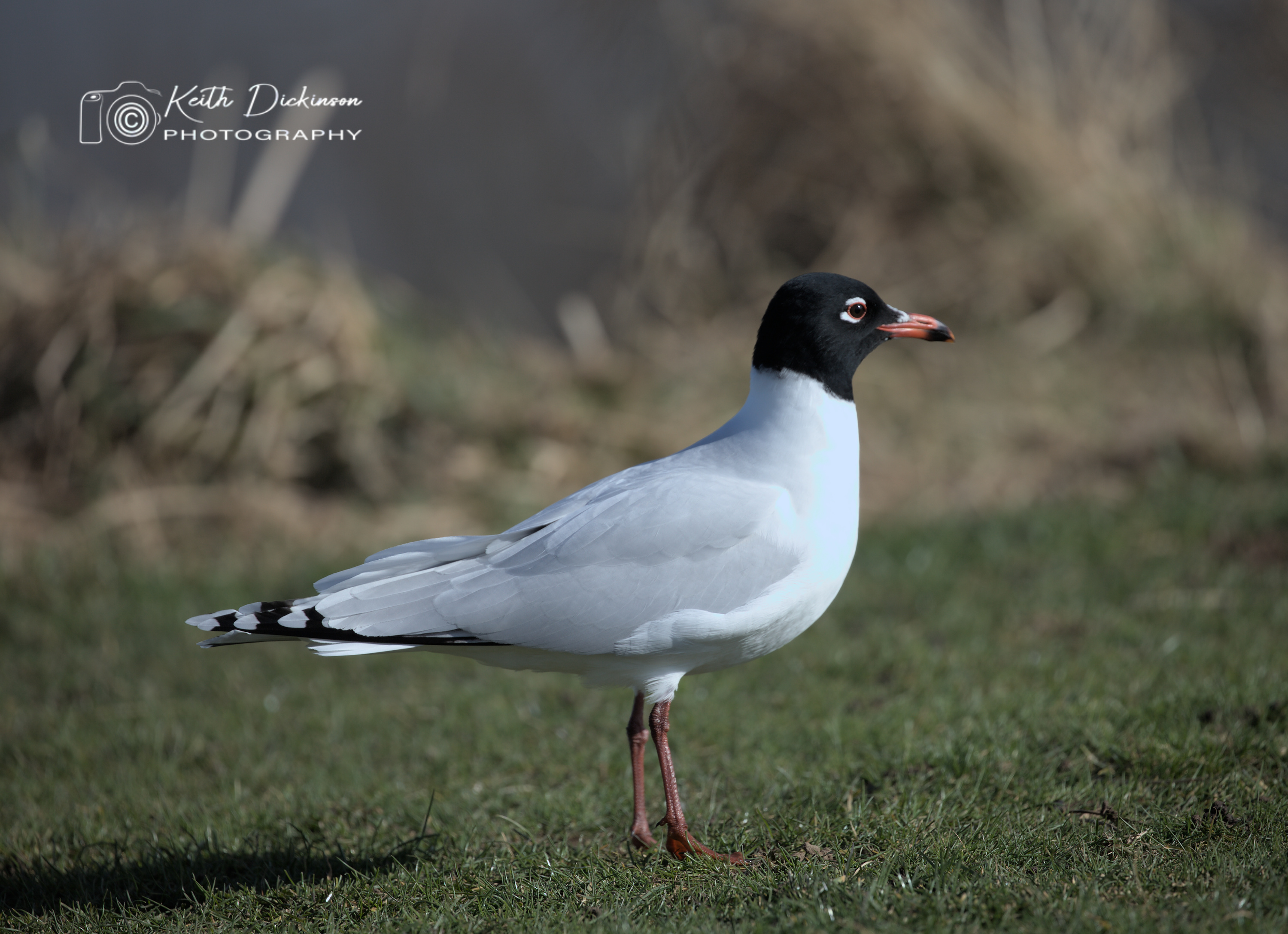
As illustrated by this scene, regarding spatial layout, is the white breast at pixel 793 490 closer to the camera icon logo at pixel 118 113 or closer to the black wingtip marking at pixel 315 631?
the black wingtip marking at pixel 315 631

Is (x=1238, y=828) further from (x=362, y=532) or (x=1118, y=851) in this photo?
(x=362, y=532)

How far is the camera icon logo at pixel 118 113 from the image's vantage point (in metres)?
→ 7.07

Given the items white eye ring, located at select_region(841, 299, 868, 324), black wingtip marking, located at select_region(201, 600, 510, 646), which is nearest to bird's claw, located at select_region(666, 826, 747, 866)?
black wingtip marking, located at select_region(201, 600, 510, 646)

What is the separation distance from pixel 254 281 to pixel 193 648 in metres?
2.83

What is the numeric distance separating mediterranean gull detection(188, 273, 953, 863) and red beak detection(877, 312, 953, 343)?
0.61 feet

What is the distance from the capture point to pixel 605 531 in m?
3.17

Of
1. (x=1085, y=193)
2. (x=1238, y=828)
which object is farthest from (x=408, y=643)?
(x=1085, y=193)

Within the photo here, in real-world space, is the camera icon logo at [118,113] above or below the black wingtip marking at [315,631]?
above

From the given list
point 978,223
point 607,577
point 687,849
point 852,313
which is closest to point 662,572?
point 607,577

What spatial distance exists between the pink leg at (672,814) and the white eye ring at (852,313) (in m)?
1.24

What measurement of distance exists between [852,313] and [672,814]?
153 centimetres

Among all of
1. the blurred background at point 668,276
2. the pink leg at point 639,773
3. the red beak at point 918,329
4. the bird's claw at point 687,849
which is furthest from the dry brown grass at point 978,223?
the bird's claw at point 687,849

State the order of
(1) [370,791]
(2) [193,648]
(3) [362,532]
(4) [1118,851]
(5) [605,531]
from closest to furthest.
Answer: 1. (4) [1118,851]
2. (5) [605,531]
3. (1) [370,791]
4. (2) [193,648]
5. (3) [362,532]

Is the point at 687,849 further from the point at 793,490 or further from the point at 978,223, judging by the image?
the point at 978,223
